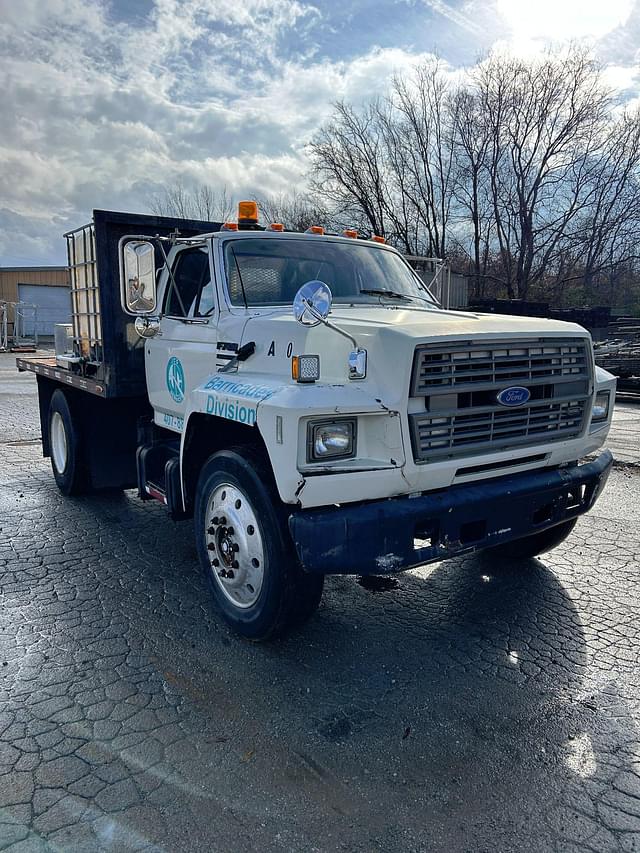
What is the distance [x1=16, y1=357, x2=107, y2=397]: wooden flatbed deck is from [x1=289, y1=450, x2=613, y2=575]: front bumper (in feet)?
10.5

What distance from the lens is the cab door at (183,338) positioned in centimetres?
449

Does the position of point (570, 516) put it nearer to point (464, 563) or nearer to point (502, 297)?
point (464, 563)

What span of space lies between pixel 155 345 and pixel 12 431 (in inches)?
267

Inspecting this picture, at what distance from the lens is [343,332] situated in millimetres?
3320

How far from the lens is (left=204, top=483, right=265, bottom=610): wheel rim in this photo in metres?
3.62

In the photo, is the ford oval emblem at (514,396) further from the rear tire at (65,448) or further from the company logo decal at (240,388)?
the rear tire at (65,448)

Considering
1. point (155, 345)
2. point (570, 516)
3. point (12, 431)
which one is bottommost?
point (12, 431)

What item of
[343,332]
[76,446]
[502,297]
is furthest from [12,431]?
[502,297]

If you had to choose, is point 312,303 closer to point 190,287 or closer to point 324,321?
point 324,321

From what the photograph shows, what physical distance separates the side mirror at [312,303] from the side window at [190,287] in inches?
55.8

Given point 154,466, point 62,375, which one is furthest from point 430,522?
point 62,375

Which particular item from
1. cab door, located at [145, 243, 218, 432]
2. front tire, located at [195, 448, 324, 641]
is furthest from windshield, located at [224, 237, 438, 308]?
front tire, located at [195, 448, 324, 641]

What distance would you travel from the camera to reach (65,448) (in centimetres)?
696

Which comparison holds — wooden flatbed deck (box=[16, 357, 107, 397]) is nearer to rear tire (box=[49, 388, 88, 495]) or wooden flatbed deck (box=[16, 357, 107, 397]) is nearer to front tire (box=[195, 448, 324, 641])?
rear tire (box=[49, 388, 88, 495])
